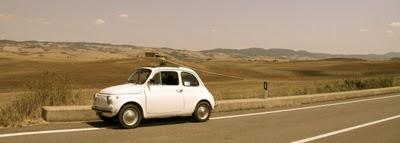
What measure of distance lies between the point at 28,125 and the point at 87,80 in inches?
1423

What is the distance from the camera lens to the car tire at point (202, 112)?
13.4 metres

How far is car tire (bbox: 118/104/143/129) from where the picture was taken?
38.2 ft

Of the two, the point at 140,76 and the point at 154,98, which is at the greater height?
the point at 140,76

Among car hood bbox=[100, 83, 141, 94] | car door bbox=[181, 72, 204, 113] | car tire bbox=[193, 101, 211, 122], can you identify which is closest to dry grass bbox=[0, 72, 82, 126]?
car hood bbox=[100, 83, 141, 94]

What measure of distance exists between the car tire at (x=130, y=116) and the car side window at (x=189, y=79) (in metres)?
1.64

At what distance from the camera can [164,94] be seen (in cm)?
1249

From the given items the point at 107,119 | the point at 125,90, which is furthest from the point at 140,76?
the point at 107,119

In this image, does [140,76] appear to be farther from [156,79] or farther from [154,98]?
[154,98]

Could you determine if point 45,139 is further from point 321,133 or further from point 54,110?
point 321,133

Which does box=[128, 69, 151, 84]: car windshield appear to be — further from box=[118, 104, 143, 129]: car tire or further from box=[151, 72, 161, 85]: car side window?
box=[118, 104, 143, 129]: car tire

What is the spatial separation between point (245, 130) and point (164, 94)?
2.01 meters

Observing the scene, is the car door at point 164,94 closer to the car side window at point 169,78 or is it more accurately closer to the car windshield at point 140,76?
the car side window at point 169,78

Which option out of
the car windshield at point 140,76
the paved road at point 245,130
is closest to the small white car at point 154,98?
the car windshield at point 140,76

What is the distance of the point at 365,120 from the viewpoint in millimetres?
15219
